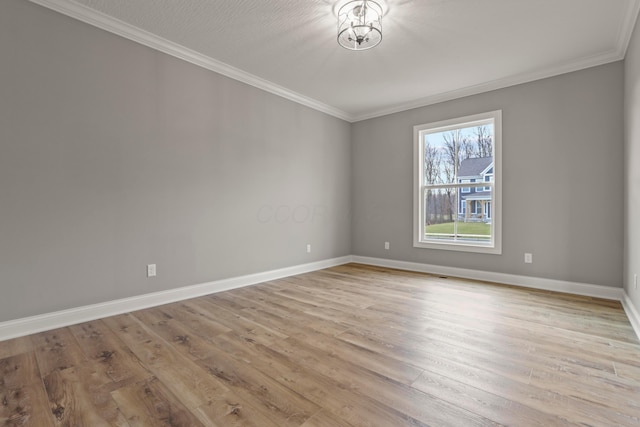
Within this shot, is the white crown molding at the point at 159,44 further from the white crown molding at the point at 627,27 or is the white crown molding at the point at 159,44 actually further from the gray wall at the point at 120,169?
the white crown molding at the point at 627,27

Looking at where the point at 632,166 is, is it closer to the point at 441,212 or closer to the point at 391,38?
the point at 441,212

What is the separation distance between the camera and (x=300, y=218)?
15.4 ft

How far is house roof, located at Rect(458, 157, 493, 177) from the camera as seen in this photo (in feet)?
14.0

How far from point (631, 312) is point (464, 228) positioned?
2.01 m

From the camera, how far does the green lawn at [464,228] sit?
4270 mm

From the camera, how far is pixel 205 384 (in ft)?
5.61

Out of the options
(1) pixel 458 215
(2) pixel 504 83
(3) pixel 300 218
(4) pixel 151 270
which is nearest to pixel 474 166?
(1) pixel 458 215

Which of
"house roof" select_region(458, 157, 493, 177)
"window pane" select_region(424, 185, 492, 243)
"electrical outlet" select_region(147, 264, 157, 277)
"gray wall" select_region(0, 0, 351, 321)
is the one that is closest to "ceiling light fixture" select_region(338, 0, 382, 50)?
"gray wall" select_region(0, 0, 351, 321)

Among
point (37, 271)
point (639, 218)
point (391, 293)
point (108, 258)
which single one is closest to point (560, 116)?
point (639, 218)

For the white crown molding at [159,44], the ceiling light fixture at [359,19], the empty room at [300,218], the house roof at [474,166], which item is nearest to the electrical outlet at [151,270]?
the empty room at [300,218]

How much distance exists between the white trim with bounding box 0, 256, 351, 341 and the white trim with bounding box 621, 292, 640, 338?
363 cm

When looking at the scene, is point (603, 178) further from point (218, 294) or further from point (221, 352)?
point (218, 294)

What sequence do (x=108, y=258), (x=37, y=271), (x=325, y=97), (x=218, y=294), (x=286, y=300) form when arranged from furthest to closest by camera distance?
(x=325, y=97), (x=218, y=294), (x=286, y=300), (x=108, y=258), (x=37, y=271)

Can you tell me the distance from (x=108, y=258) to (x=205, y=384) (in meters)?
1.79
